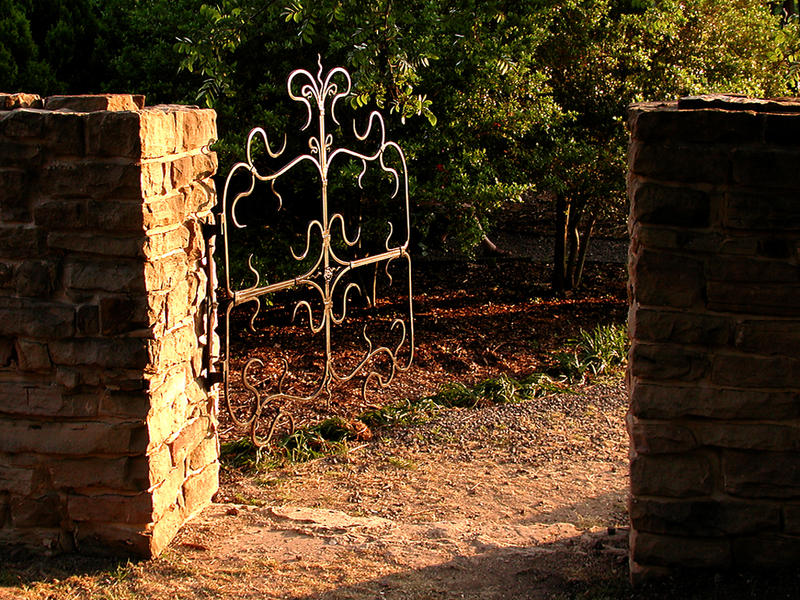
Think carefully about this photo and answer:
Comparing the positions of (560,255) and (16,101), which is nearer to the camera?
(16,101)

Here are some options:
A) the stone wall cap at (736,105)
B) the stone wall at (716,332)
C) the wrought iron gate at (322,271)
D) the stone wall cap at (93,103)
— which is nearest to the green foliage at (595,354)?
the wrought iron gate at (322,271)

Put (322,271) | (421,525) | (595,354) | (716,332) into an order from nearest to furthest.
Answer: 1. (716,332)
2. (421,525)
3. (322,271)
4. (595,354)

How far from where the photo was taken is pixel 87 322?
3793 mm

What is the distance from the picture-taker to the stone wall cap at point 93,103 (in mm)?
4008

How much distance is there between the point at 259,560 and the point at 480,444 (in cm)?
211

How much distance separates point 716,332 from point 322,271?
282cm

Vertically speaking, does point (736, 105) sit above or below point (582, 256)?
above

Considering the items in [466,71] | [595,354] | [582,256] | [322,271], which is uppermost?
[466,71]

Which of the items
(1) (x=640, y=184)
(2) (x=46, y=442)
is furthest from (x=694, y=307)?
(2) (x=46, y=442)

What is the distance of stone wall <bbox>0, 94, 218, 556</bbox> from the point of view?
3.75 meters

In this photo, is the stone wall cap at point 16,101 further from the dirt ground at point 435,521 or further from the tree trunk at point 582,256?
the tree trunk at point 582,256

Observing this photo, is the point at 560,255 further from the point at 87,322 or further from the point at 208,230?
the point at 87,322

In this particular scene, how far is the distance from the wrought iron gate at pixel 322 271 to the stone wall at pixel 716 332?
6.77 feet

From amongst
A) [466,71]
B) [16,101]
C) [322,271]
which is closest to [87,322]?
[16,101]
